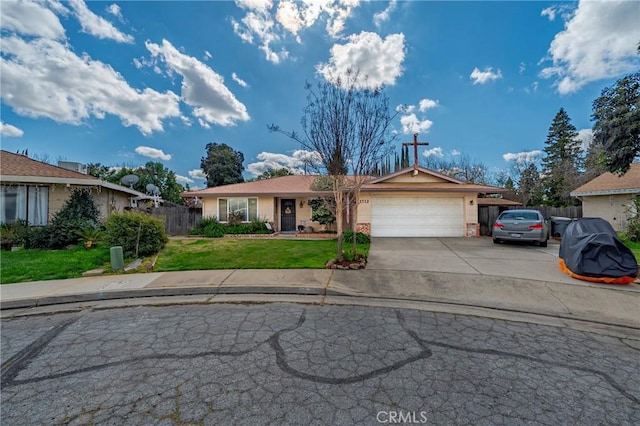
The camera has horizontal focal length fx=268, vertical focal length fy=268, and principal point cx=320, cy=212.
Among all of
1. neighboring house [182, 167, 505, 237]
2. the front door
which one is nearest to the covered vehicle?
neighboring house [182, 167, 505, 237]

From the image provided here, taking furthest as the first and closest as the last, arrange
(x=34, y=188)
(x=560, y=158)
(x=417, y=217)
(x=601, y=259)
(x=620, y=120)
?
1. (x=560, y=158)
2. (x=417, y=217)
3. (x=34, y=188)
4. (x=620, y=120)
5. (x=601, y=259)

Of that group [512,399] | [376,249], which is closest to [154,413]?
[512,399]

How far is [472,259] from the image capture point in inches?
322

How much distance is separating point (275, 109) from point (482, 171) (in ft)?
92.0

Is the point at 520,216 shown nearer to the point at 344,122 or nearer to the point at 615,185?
the point at 344,122

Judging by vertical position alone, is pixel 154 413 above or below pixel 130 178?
below

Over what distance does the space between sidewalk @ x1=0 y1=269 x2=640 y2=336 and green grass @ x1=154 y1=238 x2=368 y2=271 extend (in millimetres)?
651

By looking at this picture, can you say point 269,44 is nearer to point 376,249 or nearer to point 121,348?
point 376,249

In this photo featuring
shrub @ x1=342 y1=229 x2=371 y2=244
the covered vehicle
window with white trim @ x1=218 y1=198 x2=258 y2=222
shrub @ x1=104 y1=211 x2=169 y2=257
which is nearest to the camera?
the covered vehicle

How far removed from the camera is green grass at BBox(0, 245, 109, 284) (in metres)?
6.66

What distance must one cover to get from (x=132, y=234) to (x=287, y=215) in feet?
30.4

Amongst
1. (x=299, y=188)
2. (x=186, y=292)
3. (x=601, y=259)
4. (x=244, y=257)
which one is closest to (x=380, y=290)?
(x=186, y=292)

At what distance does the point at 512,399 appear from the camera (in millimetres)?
2359

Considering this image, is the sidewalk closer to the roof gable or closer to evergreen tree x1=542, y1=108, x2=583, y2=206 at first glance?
the roof gable
